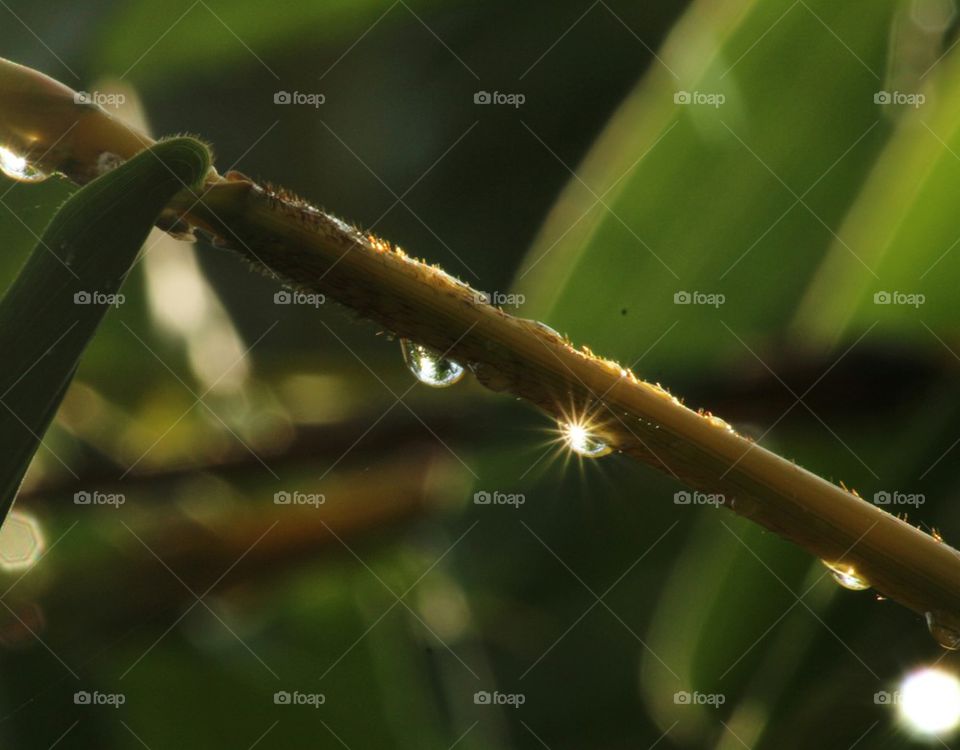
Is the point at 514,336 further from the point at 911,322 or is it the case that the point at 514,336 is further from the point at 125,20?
the point at 125,20

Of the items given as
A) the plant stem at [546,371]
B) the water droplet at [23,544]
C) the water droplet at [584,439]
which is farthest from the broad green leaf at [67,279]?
the water droplet at [23,544]

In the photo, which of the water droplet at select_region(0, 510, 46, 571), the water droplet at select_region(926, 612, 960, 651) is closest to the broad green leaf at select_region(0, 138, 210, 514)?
the water droplet at select_region(926, 612, 960, 651)

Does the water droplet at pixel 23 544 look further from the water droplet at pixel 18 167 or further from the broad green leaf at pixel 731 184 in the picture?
the water droplet at pixel 18 167

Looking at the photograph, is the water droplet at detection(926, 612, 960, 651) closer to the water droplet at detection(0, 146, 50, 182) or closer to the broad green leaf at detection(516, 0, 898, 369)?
the water droplet at detection(0, 146, 50, 182)

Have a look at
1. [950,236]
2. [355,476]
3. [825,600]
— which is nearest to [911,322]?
[950,236]

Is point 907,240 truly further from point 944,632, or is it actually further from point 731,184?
point 944,632

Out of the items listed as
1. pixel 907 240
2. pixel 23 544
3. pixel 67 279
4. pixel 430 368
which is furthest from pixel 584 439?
pixel 23 544
